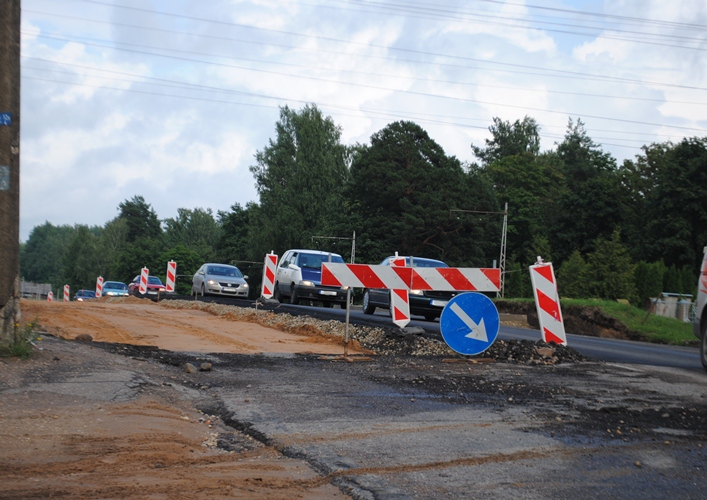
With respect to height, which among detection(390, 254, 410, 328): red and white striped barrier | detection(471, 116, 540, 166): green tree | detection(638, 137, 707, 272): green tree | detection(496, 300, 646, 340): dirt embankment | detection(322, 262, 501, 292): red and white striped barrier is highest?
detection(471, 116, 540, 166): green tree

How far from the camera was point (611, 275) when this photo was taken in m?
39.3

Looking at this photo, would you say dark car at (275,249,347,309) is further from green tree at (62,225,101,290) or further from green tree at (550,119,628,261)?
green tree at (62,225,101,290)

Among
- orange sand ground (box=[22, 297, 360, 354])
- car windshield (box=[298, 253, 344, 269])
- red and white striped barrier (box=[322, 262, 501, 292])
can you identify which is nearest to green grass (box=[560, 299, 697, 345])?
car windshield (box=[298, 253, 344, 269])

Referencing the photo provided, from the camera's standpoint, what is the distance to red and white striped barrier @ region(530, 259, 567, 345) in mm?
11852

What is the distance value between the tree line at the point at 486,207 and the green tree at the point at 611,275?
0.07 meters

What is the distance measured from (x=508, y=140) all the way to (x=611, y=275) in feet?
232

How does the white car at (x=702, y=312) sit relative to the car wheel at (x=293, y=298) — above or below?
above

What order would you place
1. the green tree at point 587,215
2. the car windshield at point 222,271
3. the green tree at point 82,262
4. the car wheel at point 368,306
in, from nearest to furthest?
the car wheel at point 368,306
the car windshield at point 222,271
the green tree at point 587,215
the green tree at point 82,262

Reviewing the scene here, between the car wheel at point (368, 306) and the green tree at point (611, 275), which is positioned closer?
the car wheel at point (368, 306)

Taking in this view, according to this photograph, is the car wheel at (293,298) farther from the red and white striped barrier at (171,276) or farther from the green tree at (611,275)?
the green tree at (611,275)

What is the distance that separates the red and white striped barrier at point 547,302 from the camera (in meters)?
11.9

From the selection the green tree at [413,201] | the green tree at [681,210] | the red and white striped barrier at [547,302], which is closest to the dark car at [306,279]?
the red and white striped barrier at [547,302]

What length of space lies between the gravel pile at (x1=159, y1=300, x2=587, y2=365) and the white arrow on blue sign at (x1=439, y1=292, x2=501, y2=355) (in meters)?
0.19

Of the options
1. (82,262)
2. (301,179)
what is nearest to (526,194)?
(301,179)
